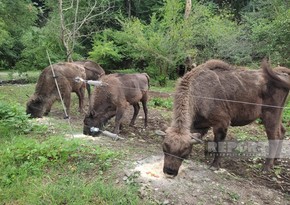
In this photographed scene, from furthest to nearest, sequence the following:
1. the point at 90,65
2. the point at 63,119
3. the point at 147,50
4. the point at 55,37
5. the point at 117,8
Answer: the point at 117,8, the point at 55,37, the point at 147,50, the point at 90,65, the point at 63,119

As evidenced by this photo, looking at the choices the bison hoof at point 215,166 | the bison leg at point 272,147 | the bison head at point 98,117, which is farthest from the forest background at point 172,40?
the bison hoof at point 215,166

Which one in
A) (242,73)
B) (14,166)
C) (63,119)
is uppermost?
(242,73)

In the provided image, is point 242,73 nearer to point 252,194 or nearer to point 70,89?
point 252,194

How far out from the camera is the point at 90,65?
39.7ft

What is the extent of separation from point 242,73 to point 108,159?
3287 millimetres

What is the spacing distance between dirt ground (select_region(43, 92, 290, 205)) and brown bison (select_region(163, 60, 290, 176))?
418mm

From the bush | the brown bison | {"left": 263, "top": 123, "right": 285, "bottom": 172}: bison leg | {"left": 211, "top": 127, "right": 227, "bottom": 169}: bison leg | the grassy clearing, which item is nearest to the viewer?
the grassy clearing

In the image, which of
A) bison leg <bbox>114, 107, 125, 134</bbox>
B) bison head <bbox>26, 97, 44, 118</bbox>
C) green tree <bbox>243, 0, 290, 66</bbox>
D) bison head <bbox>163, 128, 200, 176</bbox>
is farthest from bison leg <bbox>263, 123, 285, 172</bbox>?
green tree <bbox>243, 0, 290, 66</bbox>

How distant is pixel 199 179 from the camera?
555 centimetres

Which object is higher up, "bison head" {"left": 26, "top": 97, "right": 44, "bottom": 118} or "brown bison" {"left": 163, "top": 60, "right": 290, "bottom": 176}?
A: "brown bison" {"left": 163, "top": 60, "right": 290, "bottom": 176}

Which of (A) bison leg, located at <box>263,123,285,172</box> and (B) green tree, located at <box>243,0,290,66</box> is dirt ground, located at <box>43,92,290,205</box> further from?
(B) green tree, located at <box>243,0,290,66</box>

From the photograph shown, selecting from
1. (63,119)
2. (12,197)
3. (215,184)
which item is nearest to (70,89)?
(63,119)

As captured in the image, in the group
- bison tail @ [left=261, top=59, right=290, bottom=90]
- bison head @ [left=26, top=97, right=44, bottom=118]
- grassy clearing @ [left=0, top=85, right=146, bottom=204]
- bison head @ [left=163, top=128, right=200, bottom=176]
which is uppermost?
bison tail @ [left=261, top=59, right=290, bottom=90]

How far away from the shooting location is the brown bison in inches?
244
